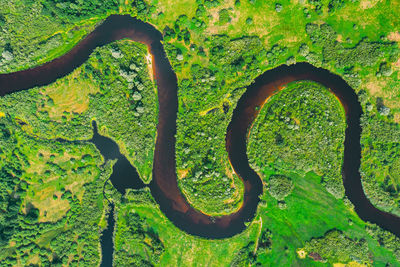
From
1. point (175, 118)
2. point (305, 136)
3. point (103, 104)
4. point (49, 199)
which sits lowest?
point (49, 199)

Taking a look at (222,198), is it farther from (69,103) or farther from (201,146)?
(69,103)

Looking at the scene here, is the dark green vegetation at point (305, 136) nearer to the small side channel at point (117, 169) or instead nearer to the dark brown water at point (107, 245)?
the small side channel at point (117, 169)

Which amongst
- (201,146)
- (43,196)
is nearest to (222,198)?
(201,146)

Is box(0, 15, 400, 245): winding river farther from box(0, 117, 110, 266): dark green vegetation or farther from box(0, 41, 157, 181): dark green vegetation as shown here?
box(0, 117, 110, 266): dark green vegetation

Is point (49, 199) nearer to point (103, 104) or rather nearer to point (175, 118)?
point (103, 104)

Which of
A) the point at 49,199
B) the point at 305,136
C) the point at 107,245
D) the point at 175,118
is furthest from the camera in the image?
the point at 175,118

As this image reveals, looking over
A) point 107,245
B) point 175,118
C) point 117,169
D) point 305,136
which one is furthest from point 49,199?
point 305,136

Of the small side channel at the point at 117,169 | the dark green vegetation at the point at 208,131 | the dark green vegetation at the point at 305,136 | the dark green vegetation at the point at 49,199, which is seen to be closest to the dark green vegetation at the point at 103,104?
the dark green vegetation at the point at 208,131
